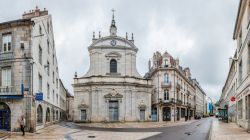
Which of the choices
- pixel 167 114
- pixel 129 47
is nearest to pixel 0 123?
pixel 129 47

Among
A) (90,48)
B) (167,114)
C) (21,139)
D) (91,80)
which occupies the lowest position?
(167,114)

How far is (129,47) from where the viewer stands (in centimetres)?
4838

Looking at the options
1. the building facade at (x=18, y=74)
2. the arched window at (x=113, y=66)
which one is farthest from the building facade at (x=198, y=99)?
the building facade at (x=18, y=74)

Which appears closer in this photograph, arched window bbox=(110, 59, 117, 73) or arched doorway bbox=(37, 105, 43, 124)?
A: arched doorway bbox=(37, 105, 43, 124)

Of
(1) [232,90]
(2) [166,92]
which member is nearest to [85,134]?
(1) [232,90]

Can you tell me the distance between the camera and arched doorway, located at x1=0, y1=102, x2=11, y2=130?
21.5 m

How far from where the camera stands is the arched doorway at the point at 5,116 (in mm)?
21469

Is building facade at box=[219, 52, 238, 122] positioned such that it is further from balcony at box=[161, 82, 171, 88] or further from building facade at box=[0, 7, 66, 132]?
building facade at box=[0, 7, 66, 132]

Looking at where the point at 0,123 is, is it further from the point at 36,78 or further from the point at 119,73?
the point at 119,73

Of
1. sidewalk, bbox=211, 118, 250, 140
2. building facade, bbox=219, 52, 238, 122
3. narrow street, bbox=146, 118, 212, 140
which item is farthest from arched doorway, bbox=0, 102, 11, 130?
building facade, bbox=219, 52, 238, 122

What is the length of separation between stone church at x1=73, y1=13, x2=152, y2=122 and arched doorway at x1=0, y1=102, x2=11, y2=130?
2283 centimetres

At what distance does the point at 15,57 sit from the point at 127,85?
25448 millimetres

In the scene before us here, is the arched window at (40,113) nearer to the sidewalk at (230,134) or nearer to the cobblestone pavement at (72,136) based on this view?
the cobblestone pavement at (72,136)

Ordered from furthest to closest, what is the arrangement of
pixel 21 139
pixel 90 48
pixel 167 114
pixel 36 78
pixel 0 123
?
1. pixel 167 114
2. pixel 90 48
3. pixel 36 78
4. pixel 0 123
5. pixel 21 139
